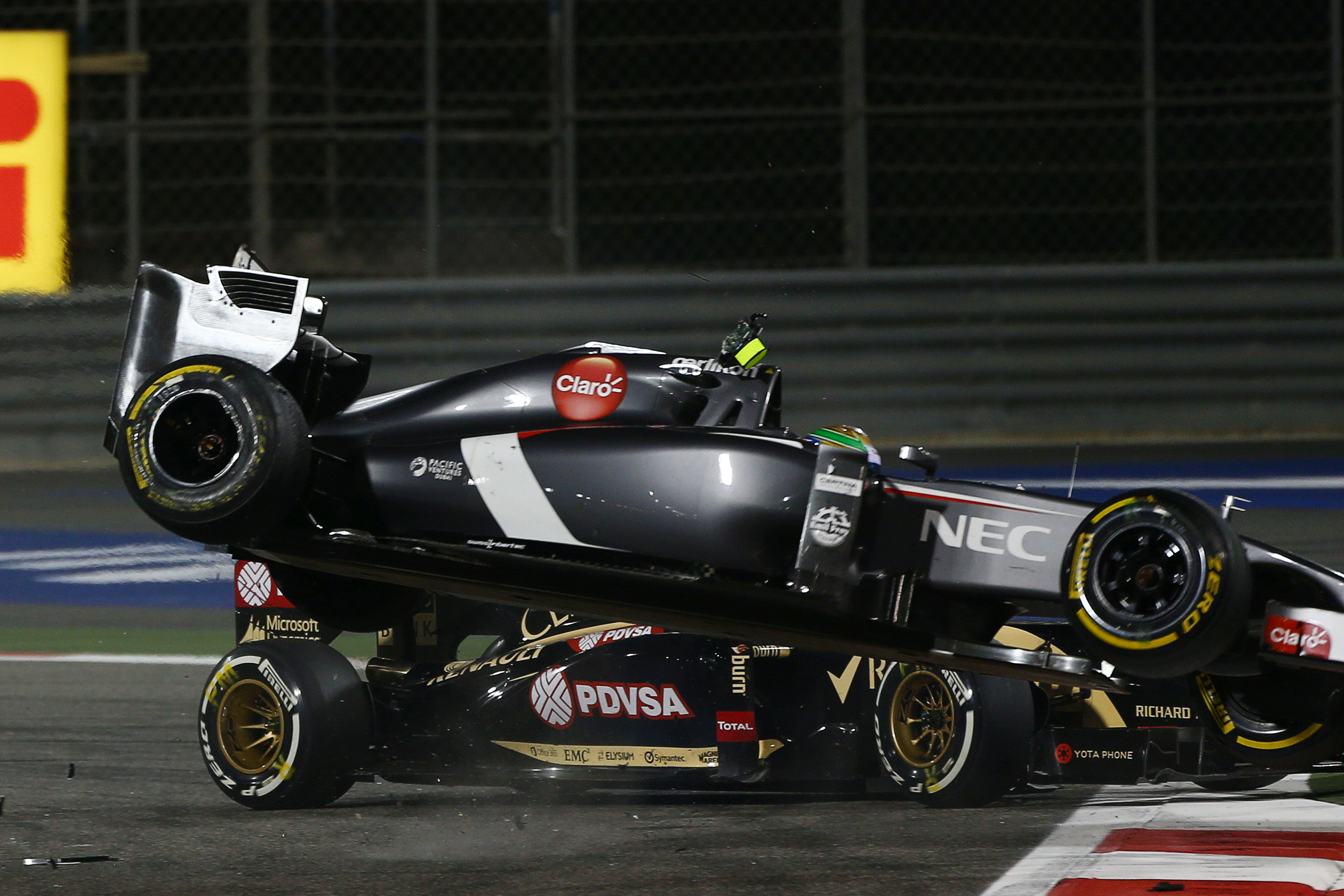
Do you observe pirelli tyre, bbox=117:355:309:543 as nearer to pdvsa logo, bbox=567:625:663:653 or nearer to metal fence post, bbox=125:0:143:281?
pdvsa logo, bbox=567:625:663:653

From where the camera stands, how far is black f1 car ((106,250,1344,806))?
368 centimetres

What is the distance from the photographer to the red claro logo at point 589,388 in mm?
4207

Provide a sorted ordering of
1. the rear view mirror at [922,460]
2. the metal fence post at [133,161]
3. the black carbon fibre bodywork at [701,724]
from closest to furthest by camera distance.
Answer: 1. the rear view mirror at [922,460]
2. the black carbon fibre bodywork at [701,724]
3. the metal fence post at [133,161]

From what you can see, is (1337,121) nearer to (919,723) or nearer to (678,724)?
(919,723)

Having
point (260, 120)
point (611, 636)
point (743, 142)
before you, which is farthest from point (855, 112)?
point (611, 636)

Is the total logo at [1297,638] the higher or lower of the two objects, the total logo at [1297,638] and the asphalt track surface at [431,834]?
Answer: the higher

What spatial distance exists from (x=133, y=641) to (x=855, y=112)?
14.1 ft

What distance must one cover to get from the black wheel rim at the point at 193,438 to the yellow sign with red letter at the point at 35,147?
5.61m

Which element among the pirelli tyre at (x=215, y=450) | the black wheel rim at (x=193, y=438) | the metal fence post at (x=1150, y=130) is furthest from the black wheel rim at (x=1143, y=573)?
the metal fence post at (x=1150, y=130)

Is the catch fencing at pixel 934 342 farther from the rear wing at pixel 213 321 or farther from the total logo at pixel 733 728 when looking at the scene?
the rear wing at pixel 213 321

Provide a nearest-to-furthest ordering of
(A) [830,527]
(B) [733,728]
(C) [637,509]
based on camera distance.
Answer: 1. (A) [830,527]
2. (C) [637,509]
3. (B) [733,728]

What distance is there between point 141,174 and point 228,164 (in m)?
0.65

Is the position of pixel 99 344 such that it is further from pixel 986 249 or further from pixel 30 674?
pixel 986 249

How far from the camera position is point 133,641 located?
739 cm
